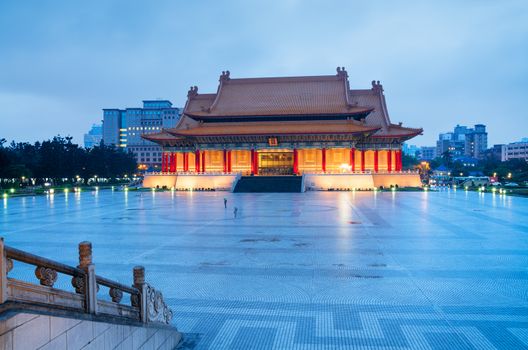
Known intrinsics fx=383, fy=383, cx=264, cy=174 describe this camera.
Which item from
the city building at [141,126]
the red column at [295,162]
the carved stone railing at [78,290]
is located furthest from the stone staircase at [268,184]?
the city building at [141,126]

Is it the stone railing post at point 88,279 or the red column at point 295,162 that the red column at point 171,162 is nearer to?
the red column at point 295,162

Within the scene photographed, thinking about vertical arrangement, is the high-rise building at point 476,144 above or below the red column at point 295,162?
above

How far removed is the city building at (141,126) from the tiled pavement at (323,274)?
125374mm

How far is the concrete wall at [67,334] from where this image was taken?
351 cm

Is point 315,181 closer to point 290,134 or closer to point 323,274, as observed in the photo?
point 290,134

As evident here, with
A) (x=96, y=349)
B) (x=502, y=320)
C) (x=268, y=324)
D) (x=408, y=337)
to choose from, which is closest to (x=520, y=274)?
(x=502, y=320)

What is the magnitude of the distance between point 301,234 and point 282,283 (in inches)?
279

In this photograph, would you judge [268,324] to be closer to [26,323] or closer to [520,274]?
[26,323]

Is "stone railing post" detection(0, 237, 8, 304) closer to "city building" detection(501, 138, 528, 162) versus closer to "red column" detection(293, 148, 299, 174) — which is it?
"red column" detection(293, 148, 299, 174)

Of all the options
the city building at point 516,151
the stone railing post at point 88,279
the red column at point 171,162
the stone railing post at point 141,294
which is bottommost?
the stone railing post at point 141,294

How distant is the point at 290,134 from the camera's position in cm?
5316

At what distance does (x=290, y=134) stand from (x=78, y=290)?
49293 mm

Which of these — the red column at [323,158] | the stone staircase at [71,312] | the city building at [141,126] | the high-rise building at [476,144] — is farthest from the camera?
the high-rise building at [476,144]

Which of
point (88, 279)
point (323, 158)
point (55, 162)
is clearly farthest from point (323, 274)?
point (55, 162)
